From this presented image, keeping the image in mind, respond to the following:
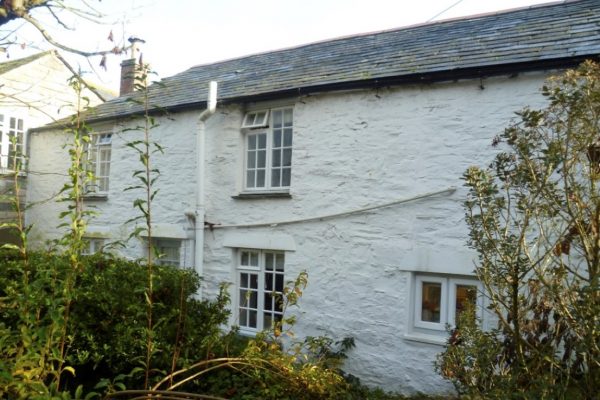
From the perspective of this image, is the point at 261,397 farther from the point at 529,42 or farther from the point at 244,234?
the point at 529,42

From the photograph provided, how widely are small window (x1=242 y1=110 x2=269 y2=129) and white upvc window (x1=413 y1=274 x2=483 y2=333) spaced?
13.5 feet

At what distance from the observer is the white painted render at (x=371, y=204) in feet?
24.8

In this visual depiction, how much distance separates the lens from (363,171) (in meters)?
8.51

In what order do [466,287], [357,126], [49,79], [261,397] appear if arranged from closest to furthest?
[261,397] < [466,287] < [357,126] < [49,79]

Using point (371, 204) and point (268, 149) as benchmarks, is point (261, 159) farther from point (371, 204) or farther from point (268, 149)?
point (371, 204)

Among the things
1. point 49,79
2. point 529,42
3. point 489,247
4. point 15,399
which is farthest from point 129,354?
point 49,79

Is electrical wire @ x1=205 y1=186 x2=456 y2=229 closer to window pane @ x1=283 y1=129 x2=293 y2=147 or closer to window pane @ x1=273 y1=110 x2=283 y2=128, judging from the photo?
window pane @ x1=283 y1=129 x2=293 y2=147

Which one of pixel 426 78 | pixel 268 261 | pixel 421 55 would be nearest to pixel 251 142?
pixel 268 261

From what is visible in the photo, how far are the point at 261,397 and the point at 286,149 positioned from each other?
5.89m

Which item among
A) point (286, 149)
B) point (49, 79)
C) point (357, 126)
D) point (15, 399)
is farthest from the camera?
point (49, 79)

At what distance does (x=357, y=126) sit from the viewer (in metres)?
8.67

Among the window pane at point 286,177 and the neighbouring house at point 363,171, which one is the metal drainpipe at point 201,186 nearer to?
the neighbouring house at point 363,171

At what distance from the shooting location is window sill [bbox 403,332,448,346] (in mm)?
7485

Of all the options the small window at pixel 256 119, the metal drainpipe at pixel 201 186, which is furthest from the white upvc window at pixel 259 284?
the small window at pixel 256 119
